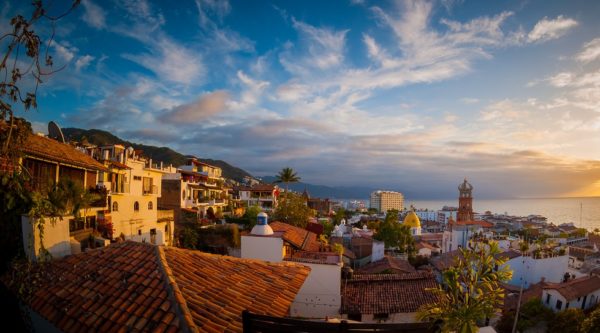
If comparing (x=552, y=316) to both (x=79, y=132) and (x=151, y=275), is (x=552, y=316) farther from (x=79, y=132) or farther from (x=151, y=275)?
(x=79, y=132)

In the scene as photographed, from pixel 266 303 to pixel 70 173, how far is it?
1752 centimetres

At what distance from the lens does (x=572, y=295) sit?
2545cm

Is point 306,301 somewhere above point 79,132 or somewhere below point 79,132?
below

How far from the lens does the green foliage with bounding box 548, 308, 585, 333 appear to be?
61.8 ft

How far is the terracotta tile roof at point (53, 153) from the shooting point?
14.7m

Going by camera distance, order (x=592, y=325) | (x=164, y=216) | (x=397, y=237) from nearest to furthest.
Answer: (x=592, y=325) → (x=164, y=216) → (x=397, y=237)

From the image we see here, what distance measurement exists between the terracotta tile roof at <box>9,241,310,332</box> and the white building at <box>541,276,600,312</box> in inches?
1078

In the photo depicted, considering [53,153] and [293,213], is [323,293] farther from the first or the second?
[293,213]

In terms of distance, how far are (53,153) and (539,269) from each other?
46.4 m

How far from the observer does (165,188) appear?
37719mm

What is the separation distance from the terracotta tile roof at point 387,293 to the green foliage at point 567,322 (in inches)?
343

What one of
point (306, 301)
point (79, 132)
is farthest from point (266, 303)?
point (79, 132)

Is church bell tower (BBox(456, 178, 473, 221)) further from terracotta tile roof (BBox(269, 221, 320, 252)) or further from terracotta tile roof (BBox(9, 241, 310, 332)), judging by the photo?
terracotta tile roof (BBox(9, 241, 310, 332))

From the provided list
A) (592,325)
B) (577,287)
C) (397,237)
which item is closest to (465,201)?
(397,237)
